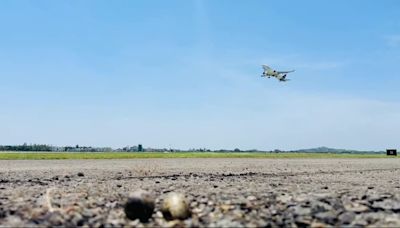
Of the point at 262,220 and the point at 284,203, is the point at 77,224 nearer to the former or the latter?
the point at 262,220

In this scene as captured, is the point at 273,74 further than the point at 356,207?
Yes

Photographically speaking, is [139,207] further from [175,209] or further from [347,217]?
[347,217]

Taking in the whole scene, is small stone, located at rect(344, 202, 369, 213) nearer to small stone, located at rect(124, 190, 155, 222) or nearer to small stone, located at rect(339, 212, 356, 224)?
→ small stone, located at rect(339, 212, 356, 224)

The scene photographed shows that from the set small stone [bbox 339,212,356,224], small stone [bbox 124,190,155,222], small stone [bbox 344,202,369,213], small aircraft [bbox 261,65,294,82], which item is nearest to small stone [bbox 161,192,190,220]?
small stone [bbox 124,190,155,222]

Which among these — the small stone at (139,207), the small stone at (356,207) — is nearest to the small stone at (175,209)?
the small stone at (139,207)

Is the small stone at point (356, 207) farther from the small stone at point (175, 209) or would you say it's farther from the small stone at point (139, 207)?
the small stone at point (139, 207)

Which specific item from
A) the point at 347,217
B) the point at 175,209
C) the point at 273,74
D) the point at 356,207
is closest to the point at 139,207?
the point at 175,209
